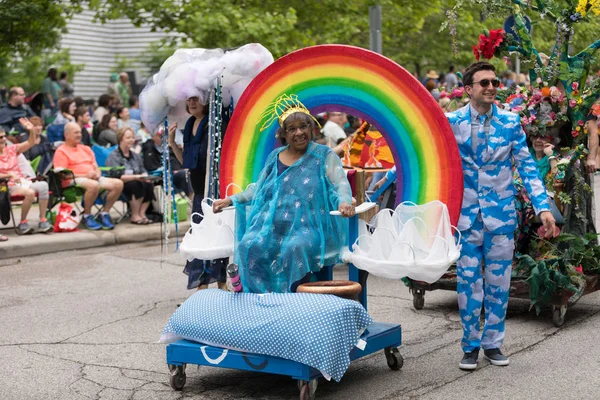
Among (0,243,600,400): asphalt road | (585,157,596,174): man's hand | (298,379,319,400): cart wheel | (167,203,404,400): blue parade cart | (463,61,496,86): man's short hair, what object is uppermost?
(463,61,496,86): man's short hair

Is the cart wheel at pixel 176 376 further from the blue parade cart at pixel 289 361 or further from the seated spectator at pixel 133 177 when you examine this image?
the seated spectator at pixel 133 177

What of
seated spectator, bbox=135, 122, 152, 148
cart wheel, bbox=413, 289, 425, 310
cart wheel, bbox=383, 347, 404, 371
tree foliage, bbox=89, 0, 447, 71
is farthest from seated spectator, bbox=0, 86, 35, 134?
cart wheel, bbox=383, 347, 404, 371

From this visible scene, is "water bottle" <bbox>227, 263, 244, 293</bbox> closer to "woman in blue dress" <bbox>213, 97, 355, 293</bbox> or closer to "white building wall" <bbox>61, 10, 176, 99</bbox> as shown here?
"woman in blue dress" <bbox>213, 97, 355, 293</bbox>

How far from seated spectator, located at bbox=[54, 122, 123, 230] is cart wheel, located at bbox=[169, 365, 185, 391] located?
736 cm

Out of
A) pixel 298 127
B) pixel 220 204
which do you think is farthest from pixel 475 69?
pixel 220 204

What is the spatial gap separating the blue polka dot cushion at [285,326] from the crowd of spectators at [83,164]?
21.1ft

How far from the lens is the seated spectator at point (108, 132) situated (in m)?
15.7

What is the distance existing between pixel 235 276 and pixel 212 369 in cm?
80

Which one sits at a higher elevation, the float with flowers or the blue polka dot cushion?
the float with flowers

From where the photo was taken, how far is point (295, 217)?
19.2 ft

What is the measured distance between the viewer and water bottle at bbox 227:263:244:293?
5.88 m

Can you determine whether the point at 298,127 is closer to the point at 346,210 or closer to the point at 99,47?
the point at 346,210

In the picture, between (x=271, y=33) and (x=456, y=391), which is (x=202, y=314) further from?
(x=271, y=33)

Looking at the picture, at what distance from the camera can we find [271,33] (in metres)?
16.3
